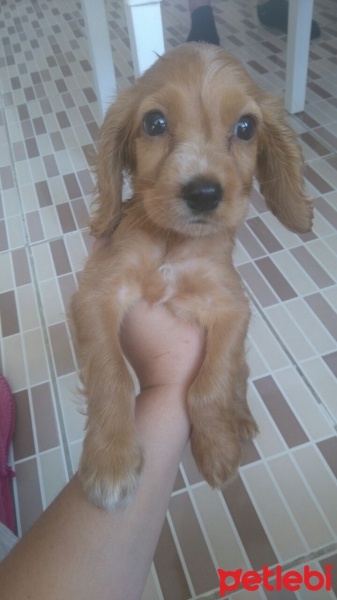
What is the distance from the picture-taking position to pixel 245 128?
0.98m

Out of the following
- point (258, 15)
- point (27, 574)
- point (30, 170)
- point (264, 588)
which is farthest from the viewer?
point (258, 15)

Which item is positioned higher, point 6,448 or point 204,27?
point 204,27

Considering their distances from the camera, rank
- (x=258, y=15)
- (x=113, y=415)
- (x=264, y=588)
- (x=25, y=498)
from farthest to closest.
Answer: 1. (x=258, y=15)
2. (x=25, y=498)
3. (x=264, y=588)
4. (x=113, y=415)

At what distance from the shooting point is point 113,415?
85 centimetres

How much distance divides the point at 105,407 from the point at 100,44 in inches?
64.0

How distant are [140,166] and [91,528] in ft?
2.34

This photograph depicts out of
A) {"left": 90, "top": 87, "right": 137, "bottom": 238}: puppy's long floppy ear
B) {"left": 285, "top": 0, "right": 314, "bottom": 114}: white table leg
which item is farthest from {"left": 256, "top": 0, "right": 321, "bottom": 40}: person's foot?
{"left": 90, "top": 87, "right": 137, "bottom": 238}: puppy's long floppy ear

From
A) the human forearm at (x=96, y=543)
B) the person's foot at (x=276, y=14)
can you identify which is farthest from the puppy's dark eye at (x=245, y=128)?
the person's foot at (x=276, y=14)

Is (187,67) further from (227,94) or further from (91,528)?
(91,528)

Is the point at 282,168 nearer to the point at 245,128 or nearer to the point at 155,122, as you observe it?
the point at 245,128

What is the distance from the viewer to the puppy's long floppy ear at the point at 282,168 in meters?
1.10

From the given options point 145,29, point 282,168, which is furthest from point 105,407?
point 145,29

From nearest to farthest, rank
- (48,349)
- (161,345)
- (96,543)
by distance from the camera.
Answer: (96,543) < (161,345) < (48,349)

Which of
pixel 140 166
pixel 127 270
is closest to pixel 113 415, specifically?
pixel 127 270
